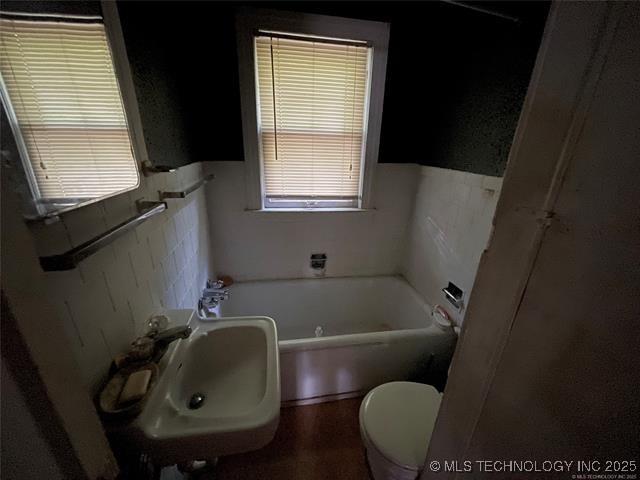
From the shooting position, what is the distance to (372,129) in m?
1.68

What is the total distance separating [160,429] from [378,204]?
1.76 metres

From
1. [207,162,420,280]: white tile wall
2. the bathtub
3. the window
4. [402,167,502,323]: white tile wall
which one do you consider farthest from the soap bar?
[402,167,502,323]: white tile wall

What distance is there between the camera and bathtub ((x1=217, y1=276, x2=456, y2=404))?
1318 mm

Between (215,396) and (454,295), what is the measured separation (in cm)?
133

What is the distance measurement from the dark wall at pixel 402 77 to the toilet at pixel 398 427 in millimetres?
1162

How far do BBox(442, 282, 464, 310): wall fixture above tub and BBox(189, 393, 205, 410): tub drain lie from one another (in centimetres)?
134

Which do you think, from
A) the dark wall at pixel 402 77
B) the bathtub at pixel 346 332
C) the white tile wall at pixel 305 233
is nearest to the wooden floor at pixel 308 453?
the bathtub at pixel 346 332

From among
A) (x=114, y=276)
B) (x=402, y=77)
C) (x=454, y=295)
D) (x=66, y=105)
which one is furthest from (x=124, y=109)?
(x=454, y=295)

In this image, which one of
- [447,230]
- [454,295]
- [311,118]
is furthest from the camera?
[311,118]

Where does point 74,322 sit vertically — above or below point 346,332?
above

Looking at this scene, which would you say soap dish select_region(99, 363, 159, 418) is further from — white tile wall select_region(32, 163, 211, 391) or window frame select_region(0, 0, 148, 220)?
window frame select_region(0, 0, 148, 220)

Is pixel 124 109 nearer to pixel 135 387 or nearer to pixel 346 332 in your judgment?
pixel 135 387

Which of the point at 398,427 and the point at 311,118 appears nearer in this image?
the point at 398,427

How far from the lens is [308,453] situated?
1206 mm
